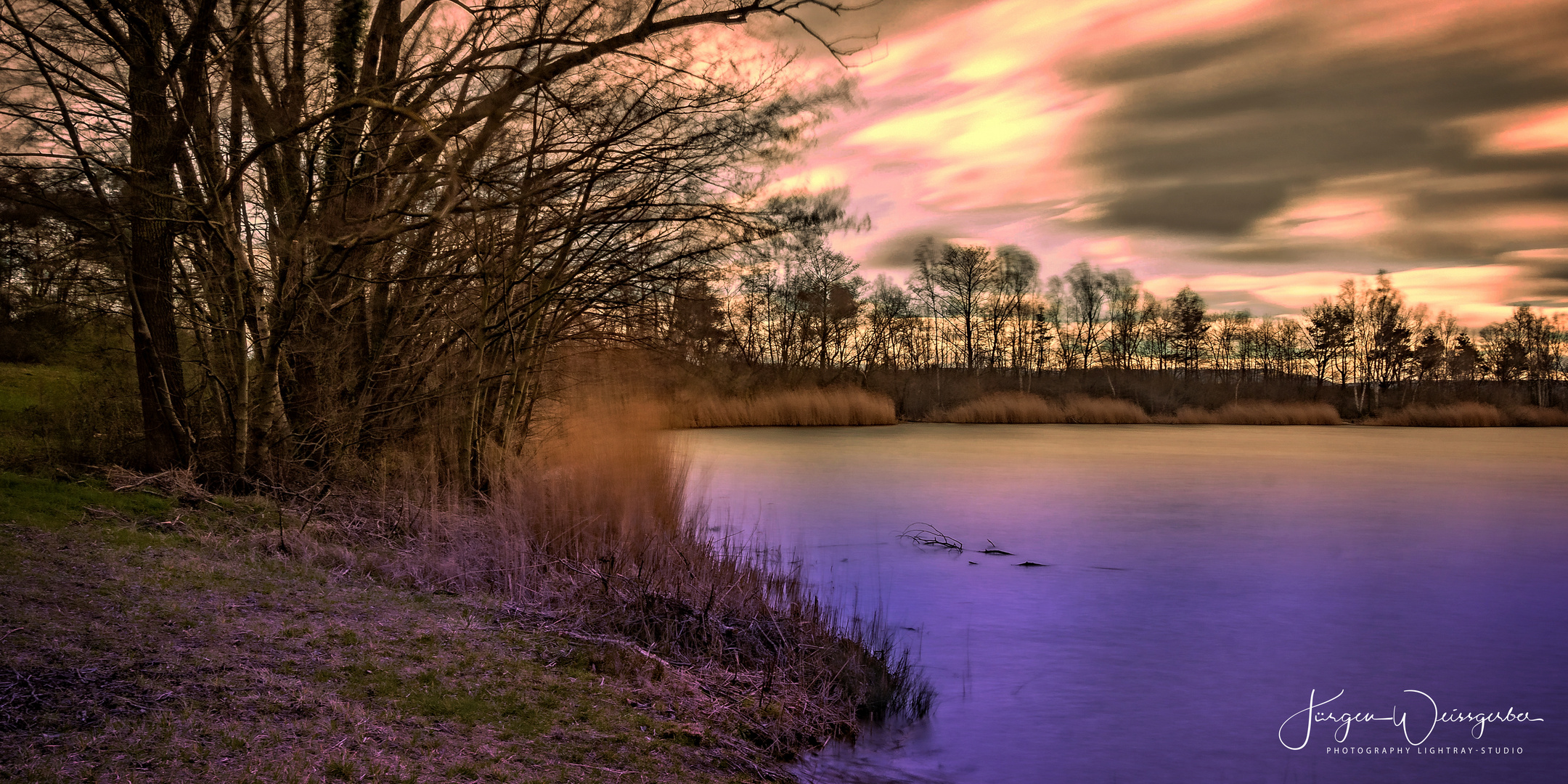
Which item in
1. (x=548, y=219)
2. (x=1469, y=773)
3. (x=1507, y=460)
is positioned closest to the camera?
(x=1469, y=773)

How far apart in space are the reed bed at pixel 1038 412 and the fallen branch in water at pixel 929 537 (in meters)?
20.4

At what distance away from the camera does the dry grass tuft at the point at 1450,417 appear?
1222 inches

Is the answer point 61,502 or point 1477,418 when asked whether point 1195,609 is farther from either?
point 1477,418

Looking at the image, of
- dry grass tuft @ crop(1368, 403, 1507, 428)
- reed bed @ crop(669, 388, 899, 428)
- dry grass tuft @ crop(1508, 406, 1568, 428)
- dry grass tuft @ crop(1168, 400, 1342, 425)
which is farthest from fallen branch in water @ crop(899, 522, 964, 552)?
dry grass tuft @ crop(1508, 406, 1568, 428)

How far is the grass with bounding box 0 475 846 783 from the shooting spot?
2.29 m

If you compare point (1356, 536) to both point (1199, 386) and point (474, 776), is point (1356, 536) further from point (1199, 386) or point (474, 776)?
point (1199, 386)

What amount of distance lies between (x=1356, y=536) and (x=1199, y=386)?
28020 millimetres

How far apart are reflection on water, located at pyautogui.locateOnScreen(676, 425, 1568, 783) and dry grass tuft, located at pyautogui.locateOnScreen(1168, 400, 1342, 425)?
15.8 meters

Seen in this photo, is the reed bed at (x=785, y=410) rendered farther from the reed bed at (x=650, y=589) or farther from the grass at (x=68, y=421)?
the reed bed at (x=650, y=589)

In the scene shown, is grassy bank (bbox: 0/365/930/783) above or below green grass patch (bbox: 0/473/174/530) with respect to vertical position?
below

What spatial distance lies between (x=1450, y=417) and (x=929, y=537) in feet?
99.0

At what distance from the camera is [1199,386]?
119 ft

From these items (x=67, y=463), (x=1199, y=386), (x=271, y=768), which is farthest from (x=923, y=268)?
(x=271, y=768)

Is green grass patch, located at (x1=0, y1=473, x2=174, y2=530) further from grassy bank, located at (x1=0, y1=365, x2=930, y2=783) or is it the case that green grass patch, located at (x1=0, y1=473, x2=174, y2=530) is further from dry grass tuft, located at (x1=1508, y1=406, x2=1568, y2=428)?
dry grass tuft, located at (x1=1508, y1=406, x2=1568, y2=428)
